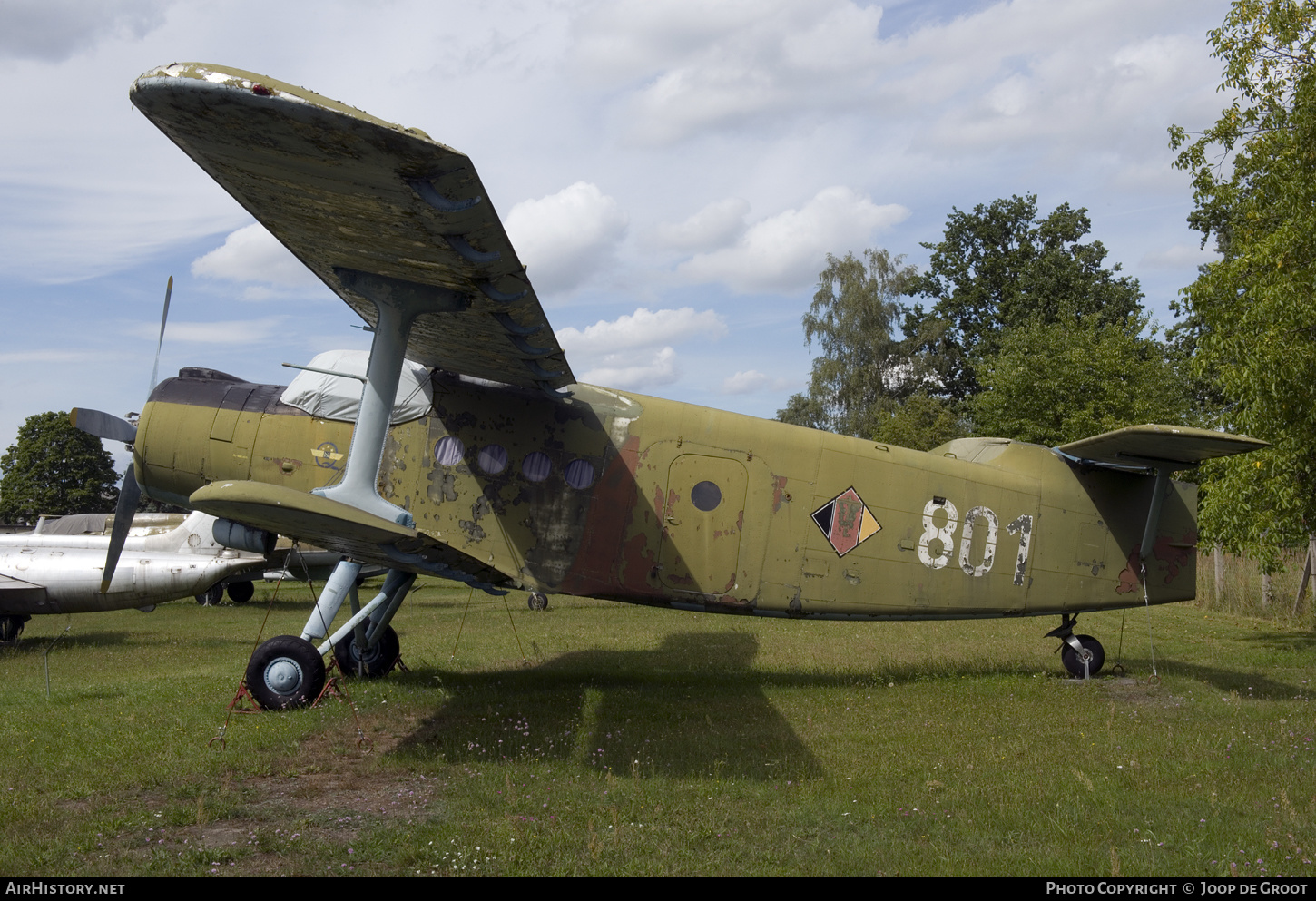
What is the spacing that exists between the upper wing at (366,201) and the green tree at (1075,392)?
1074 inches

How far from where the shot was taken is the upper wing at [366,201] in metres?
4.52

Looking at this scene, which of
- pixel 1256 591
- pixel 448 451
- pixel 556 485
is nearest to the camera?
pixel 448 451

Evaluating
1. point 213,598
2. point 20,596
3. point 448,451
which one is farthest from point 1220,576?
point 213,598

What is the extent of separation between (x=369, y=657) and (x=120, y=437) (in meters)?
3.59

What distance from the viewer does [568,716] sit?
838cm

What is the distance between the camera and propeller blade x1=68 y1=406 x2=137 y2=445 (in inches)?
359

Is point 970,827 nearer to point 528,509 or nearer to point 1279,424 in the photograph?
point 528,509

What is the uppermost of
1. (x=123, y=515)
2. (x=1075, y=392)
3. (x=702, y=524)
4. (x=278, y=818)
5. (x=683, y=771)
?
(x=1075, y=392)

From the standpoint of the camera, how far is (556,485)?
27.3ft

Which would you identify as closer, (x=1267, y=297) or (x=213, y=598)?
(x=1267, y=297)

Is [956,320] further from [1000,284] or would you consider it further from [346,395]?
[346,395]

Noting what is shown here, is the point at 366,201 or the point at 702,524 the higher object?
the point at 366,201

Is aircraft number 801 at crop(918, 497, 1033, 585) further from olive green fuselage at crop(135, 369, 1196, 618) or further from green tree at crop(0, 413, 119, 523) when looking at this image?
green tree at crop(0, 413, 119, 523)

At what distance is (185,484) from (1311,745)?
395 inches
